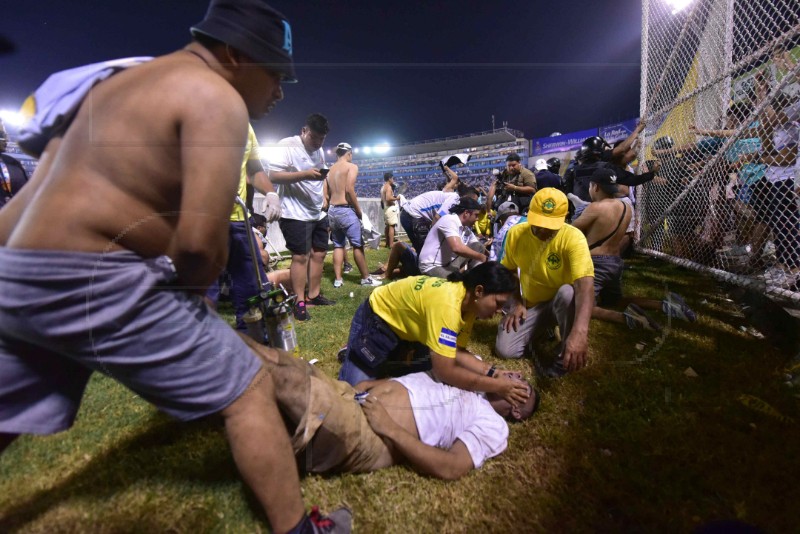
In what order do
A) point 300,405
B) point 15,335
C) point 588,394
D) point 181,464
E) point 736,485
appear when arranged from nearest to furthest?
1. point 15,335
2. point 300,405
3. point 736,485
4. point 181,464
5. point 588,394

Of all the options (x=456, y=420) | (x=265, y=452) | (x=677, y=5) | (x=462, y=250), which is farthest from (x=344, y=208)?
(x=677, y=5)

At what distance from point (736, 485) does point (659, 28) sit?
18.2 ft

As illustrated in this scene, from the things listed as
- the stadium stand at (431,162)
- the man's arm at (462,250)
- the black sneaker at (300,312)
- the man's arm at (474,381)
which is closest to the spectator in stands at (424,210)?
the stadium stand at (431,162)

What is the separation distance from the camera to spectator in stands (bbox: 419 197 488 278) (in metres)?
3.49

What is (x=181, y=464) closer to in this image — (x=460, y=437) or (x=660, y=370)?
(x=460, y=437)

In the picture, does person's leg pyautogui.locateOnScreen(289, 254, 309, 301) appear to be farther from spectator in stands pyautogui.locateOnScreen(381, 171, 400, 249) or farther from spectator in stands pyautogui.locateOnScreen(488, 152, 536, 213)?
spectator in stands pyautogui.locateOnScreen(381, 171, 400, 249)

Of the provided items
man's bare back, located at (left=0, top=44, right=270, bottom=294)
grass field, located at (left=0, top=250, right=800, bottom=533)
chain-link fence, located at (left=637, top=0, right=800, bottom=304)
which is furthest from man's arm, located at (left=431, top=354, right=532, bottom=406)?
chain-link fence, located at (left=637, top=0, right=800, bottom=304)

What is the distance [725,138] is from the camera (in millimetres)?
3328

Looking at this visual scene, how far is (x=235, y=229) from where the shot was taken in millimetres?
2221

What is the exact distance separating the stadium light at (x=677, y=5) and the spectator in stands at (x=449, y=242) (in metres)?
3.49

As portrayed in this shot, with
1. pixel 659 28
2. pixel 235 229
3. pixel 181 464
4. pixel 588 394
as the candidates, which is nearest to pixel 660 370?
pixel 588 394

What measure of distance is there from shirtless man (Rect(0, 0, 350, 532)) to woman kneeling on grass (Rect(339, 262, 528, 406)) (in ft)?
3.54

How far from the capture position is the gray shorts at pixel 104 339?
2.27ft

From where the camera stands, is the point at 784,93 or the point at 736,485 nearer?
the point at 736,485
